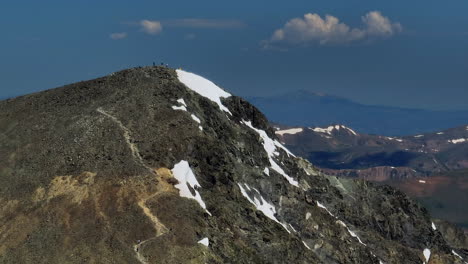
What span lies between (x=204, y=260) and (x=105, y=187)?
21.2 meters

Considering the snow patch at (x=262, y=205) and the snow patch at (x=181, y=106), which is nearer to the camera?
the snow patch at (x=262, y=205)

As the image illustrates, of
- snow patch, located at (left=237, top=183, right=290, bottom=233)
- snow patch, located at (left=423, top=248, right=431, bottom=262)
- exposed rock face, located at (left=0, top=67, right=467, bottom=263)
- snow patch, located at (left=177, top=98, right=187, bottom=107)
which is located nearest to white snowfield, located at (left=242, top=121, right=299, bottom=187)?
exposed rock face, located at (left=0, top=67, right=467, bottom=263)

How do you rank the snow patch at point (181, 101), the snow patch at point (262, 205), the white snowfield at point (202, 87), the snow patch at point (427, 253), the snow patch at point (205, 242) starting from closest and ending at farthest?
the snow patch at point (205, 242) → the snow patch at point (262, 205) → the snow patch at point (181, 101) → the white snowfield at point (202, 87) → the snow patch at point (427, 253)

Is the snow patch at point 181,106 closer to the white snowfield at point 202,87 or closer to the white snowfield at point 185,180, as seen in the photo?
the white snowfield at point 202,87

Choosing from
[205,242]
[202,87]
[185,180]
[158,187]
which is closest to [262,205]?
[185,180]

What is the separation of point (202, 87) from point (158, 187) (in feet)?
167

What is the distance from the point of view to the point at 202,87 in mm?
146625

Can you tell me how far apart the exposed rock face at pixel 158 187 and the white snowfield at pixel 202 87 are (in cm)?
143

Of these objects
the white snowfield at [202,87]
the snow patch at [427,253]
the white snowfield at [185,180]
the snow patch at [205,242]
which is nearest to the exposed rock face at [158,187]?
the white snowfield at [185,180]

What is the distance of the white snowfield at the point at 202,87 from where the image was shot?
468 ft

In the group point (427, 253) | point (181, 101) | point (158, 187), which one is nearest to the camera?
point (158, 187)

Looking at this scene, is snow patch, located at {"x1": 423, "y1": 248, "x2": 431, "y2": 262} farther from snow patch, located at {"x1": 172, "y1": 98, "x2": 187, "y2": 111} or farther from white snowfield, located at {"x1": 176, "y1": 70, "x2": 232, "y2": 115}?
snow patch, located at {"x1": 172, "y1": 98, "x2": 187, "y2": 111}

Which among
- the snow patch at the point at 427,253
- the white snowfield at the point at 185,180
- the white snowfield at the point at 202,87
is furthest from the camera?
the snow patch at the point at 427,253

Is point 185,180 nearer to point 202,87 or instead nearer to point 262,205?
point 262,205
